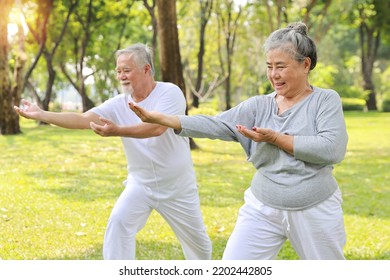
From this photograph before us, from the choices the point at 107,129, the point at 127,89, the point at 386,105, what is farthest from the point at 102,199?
the point at 386,105

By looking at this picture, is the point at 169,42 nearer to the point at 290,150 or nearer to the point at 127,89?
the point at 127,89

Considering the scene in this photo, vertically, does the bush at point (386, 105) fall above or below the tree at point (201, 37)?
below

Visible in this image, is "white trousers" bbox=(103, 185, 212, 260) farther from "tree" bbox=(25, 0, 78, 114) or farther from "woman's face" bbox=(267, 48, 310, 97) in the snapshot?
"tree" bbox=(25, 0, 78, 114)

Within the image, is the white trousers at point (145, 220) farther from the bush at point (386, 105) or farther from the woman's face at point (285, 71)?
the bush at point (386, 105)

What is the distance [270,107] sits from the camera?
3.62 metres

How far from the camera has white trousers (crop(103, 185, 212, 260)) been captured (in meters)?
4.44

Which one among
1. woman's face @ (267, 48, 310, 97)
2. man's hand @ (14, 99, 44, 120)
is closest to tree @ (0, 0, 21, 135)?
man's hand @ (14, 99, 44, 120)

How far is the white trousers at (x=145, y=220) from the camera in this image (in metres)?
4.44

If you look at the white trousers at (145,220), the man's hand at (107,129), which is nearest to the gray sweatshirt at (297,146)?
the man's hand at (107,129)

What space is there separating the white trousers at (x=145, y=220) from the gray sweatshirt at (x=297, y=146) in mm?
1163

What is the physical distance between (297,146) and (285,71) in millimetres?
402

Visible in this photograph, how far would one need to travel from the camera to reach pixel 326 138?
3.39m

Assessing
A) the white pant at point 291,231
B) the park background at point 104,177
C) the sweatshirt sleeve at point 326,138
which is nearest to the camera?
the sweatshirt sleeve at point 326,138
